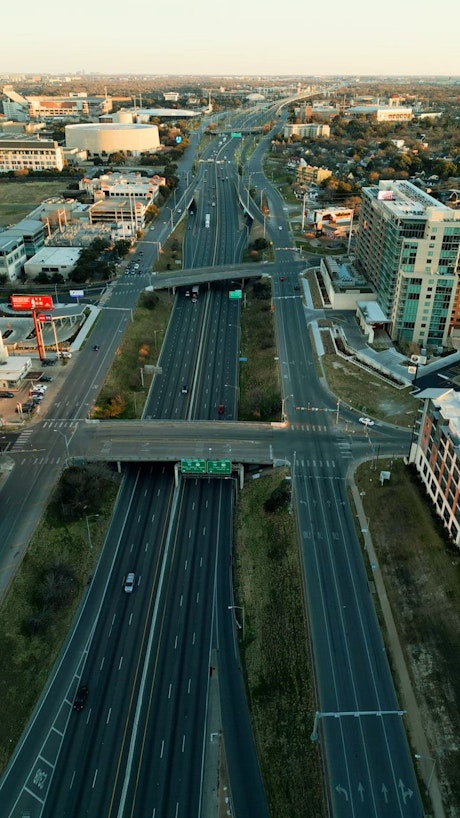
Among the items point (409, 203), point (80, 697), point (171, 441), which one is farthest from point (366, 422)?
point (409, 203)

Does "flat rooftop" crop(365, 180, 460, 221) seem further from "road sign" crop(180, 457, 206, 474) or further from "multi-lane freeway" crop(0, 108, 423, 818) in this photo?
"road sign" crop(180, 457, 206, 474)

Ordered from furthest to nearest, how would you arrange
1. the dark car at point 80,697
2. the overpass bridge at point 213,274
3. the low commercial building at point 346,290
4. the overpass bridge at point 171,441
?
the overpass bridge at point 213,274 < the low commercial building at point 346,290 < the overpass bridge at point 171,441 < the dark car at point 80,697

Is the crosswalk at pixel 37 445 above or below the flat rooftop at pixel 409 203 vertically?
below

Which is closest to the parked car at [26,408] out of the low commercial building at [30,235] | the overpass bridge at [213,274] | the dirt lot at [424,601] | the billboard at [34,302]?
the billboard at [34,302]

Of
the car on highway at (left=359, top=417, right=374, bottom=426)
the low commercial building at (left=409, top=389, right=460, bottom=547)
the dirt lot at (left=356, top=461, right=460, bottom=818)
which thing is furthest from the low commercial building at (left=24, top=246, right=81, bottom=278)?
the low commercial building at (left=409, top=389, right=460, bottom=547)

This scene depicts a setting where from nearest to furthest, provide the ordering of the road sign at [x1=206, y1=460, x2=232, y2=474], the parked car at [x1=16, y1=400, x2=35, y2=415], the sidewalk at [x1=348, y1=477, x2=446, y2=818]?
the sidewalk at [x1=348, y1=477, x2=446, y2=818]
the road sign at [x1=206, y1=460, x2=232, y2=474]
the parked car at [x1=16, y1=400, x2=35, y2=415]

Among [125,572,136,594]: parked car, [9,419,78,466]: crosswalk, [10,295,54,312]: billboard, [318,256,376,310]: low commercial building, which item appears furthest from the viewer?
[318,256,376,310]: low commercial building

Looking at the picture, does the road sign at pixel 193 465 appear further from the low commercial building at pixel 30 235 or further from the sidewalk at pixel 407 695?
the low commercial building at pixel 30 235
